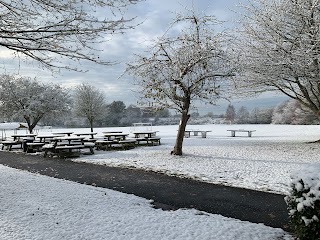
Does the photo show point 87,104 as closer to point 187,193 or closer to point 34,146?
point 34,146

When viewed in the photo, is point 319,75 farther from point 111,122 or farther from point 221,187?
point 111,122

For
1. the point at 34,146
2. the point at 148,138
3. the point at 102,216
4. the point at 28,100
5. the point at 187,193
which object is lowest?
the point at 187,193

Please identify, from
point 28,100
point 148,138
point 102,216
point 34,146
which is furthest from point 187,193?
point 28,100

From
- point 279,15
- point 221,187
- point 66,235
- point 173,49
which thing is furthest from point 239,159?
point 66,235

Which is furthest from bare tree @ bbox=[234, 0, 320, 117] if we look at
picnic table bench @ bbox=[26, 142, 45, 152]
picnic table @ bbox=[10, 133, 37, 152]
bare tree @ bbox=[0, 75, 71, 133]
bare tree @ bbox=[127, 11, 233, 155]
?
bare tree @ bbox=[0, 75, 71, 133]

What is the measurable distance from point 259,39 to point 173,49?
431 centimetres

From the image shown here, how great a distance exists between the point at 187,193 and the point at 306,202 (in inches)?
155

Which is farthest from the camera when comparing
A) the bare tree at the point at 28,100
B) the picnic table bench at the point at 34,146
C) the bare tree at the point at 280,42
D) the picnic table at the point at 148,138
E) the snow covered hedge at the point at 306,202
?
the bare tree at the point at 28,100

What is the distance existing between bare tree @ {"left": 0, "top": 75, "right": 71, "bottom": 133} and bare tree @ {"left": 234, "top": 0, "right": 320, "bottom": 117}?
2083cm

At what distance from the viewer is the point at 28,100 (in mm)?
28938

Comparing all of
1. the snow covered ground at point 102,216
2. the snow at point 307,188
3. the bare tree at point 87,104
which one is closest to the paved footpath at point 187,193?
the snow covered ground at point 102,216

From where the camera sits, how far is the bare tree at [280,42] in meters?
11.9

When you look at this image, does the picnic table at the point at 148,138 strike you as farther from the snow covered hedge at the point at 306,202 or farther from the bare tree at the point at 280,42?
the snow covered hedge at the point at 306,202

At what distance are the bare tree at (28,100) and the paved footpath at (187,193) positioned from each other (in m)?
19.1
